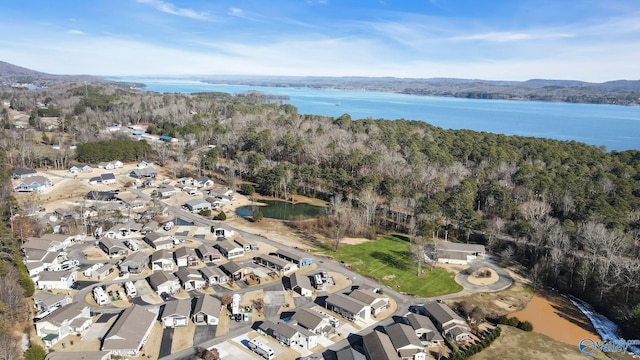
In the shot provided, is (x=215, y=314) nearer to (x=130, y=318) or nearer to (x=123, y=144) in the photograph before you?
(x=130, y=318)

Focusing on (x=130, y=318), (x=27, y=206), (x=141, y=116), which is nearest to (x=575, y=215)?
(x=130, y=318)

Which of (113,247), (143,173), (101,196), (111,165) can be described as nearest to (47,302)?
(113,247)

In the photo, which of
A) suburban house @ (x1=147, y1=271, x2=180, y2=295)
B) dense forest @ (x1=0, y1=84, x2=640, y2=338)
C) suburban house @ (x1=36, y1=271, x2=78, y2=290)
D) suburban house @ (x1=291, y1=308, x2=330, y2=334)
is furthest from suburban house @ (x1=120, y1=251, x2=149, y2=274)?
dense forest @ (x1=0, y1=84, x2=640, y2=338)

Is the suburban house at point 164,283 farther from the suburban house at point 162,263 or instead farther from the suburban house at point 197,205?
the suburban house at point 197,205

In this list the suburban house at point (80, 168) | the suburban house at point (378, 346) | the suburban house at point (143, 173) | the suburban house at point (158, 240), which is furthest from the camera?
the suburban house at point (80, 168)

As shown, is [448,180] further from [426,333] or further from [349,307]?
[426,333]

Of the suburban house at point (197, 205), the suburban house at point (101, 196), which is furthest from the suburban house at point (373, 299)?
the suburban house at point (101, 196)
